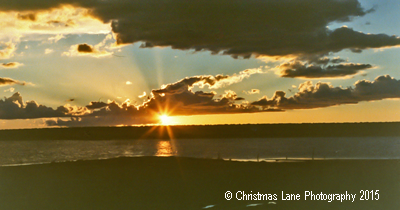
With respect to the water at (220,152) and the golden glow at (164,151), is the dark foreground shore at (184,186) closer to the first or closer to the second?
the water at (220,152)

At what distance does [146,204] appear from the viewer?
18.9 metres

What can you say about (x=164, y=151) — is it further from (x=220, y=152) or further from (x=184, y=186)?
(x=184, y=186)

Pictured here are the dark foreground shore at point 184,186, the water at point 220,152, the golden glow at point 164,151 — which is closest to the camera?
the dark foreground shore at point 184,186

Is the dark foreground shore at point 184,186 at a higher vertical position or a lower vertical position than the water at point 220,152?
lower

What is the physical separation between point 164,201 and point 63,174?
14.9m

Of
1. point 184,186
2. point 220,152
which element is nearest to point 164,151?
point 220,152

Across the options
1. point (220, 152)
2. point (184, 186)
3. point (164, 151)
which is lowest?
point (184, 186)

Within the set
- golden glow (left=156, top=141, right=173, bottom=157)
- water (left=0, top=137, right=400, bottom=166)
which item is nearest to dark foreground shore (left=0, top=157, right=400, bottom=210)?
water (left=0, top=137, right=400, bottom=166)

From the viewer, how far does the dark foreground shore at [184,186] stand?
18938mm

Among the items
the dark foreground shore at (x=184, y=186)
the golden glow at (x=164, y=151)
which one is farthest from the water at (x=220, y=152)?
the dark foreground shore at (x=184, y=186)

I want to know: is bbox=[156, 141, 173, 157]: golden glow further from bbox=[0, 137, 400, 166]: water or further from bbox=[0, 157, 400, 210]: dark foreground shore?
bbox=[0, 157, 400, 210]: dark foreground shore

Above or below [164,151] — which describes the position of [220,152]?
below

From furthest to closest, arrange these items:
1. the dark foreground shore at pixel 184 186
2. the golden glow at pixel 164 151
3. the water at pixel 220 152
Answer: the golden glow at pixel 164 151
the water at pixel 220 152
the dark foreground shore at pixel 184 186

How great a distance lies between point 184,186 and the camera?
2352 cm
